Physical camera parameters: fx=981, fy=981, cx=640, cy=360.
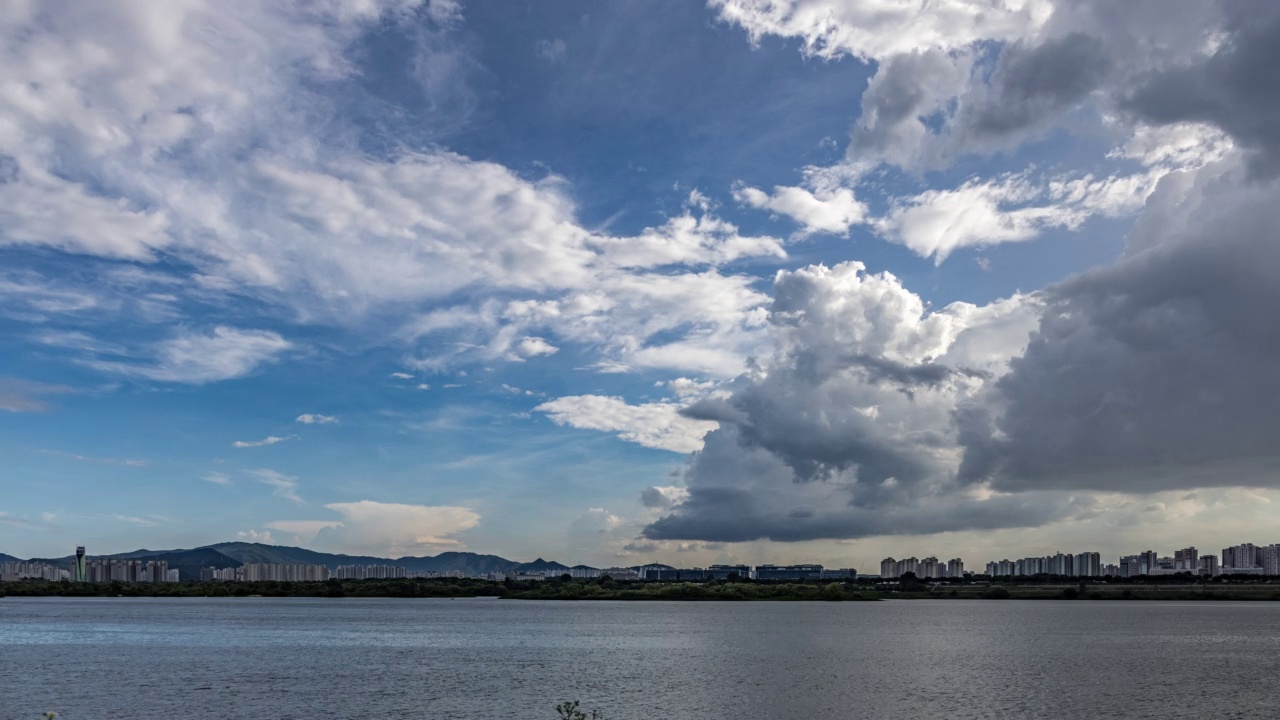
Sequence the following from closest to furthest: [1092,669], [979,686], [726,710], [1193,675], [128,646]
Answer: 1. [726,710]
2. [979,686]
3. [1193,675]
4. [1092,669]
5. [128,646]

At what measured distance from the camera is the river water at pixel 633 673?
61.9 m

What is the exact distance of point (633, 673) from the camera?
84312 mm

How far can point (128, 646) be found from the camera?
370 ft

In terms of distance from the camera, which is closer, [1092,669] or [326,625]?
[1092,669]

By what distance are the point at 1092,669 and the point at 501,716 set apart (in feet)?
199

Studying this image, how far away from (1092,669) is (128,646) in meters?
103

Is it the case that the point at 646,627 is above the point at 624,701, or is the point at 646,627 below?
below

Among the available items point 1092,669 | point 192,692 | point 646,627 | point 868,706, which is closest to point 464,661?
point 192,692

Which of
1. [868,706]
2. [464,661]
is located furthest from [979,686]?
[464,661]

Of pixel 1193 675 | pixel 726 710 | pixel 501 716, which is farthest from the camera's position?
pixel 1193 675

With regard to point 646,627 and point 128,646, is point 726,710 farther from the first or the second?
point 646,627

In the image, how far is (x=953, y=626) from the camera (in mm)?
175125

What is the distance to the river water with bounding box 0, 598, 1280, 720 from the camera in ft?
203

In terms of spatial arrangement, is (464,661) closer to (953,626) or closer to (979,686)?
(979,686)
